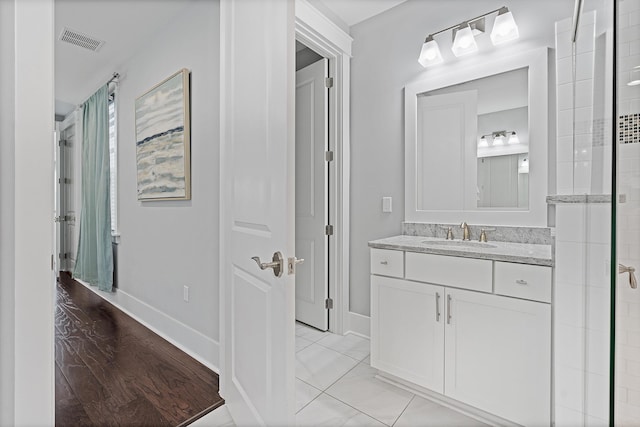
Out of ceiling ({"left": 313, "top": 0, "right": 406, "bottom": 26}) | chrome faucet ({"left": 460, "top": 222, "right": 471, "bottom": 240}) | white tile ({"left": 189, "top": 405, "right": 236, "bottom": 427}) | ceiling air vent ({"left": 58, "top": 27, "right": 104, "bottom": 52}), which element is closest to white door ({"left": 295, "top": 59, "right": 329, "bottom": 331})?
ceiling ({"left": 313, "top": 0, "right": 406, "bottom": 26})

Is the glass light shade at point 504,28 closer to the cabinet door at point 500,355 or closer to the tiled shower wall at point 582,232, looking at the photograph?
the tiled shower wall at point 582,232

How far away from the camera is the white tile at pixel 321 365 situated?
6.13 feet

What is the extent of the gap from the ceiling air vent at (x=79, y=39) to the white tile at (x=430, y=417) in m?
3.46

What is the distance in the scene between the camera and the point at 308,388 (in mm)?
1780

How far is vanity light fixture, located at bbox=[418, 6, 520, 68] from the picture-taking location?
1.84 m

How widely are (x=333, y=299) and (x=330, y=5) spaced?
89.9 inches

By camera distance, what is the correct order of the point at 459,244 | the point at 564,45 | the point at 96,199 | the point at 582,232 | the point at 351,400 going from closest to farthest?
1. the point at 582,232
2. the point at 564,45
3. the point at 351,400
4. the point at 459,244
5. the point at 96,199

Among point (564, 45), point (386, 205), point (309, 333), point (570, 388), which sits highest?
point (564, 45)

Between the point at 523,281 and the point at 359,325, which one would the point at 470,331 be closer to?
the point at 523,281

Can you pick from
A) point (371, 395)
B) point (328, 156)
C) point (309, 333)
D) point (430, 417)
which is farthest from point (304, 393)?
point (328, 156)

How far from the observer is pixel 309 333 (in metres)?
2.59

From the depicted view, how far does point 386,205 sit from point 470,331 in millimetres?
1106

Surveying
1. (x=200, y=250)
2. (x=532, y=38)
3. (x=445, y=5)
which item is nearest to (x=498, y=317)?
(x=532, y=38)

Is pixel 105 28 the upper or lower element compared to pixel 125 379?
upper
